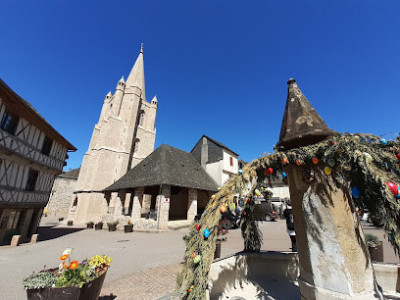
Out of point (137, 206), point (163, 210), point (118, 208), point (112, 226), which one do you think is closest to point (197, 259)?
point (163, 210)

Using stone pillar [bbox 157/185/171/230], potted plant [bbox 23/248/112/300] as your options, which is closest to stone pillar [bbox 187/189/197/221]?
stone pillar [bbox 157/185/171/230]

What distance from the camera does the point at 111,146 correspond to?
21766 mm

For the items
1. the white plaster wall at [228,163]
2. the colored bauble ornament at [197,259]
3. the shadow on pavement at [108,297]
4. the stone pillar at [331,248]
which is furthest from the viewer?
the white plaster wall at [228,163]

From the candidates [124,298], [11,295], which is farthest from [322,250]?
[11,295]

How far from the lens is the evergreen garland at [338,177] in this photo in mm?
1948

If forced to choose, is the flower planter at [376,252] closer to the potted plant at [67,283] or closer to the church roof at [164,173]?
the potted plant at [67,283]

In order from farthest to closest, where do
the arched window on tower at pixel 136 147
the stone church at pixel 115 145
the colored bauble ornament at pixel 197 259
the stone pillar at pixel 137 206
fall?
the arched window on tower at pixel 136 147 → the stone church at pixel 115 145 → the stone pillar at pixel 137 206 → the colored bauble ornament at pixel 197 259

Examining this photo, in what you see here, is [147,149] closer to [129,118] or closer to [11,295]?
[129,118]

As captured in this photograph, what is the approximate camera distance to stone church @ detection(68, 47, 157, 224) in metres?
19.3

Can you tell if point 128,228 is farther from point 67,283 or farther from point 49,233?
point 67,283

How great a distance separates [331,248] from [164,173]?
12732mm

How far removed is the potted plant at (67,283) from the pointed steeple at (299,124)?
3773 millimetres

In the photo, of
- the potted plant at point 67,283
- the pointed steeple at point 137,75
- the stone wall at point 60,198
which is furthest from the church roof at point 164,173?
the stone wall at point 60,198

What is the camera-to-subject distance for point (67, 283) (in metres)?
2.51
